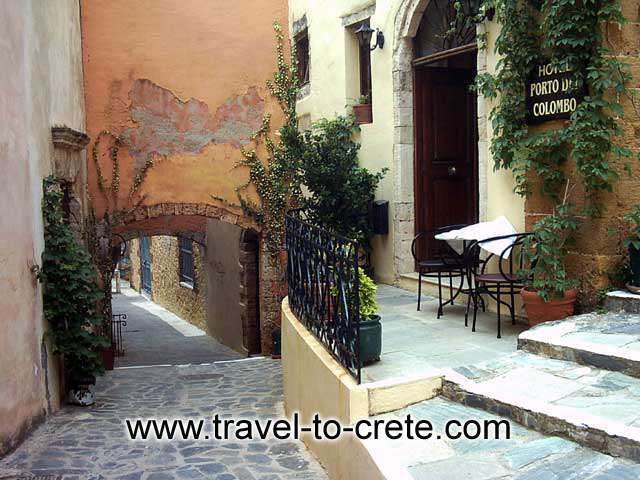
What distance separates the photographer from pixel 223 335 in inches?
575

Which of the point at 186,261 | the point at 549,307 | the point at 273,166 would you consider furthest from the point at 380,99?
the point at 186,261

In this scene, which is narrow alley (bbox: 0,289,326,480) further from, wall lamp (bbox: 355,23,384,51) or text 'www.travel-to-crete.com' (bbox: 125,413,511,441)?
wall lamp (bbox: 355,23,384,51)

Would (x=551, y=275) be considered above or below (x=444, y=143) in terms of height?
below

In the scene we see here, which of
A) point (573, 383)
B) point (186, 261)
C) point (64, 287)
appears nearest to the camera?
point (573, 383)

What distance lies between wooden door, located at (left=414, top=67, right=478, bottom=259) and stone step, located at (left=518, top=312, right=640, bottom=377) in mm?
3000

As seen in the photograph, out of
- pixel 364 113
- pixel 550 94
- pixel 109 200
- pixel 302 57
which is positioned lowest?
pixel 109 200

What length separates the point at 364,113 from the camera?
897 centimetres

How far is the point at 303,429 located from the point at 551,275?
228cm

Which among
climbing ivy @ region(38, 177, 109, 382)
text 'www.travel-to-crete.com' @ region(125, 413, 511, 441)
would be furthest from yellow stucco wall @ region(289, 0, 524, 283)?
climbing ivy @ region(38, 177, 109, 382)

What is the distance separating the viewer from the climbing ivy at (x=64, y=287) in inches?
284

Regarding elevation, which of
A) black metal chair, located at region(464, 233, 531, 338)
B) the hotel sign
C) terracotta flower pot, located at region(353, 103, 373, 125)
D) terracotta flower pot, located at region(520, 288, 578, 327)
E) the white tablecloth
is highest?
terracotta flower pot, located at region(353, 103, 373, 125)

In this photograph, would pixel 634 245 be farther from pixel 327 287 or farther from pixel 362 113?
pixel 362 113

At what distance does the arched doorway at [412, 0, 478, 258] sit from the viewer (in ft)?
26.8

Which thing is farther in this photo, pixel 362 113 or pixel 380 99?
pixel 362 113
